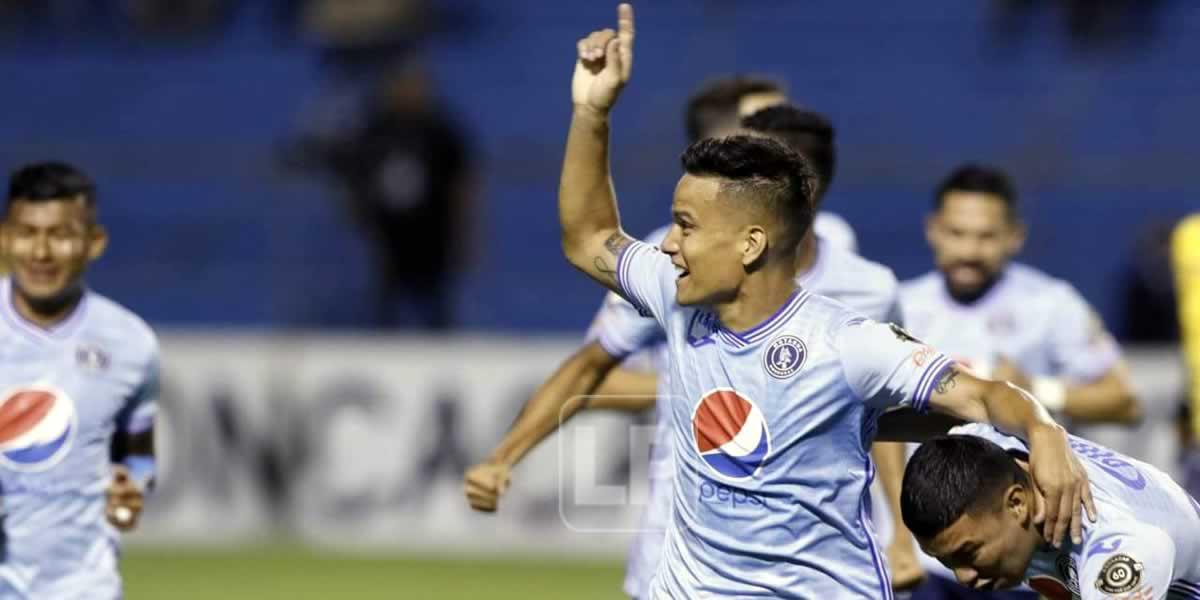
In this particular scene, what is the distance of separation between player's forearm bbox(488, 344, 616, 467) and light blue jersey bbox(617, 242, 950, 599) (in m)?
1.04

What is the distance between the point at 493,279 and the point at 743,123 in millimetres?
8656

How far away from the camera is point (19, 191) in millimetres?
7195

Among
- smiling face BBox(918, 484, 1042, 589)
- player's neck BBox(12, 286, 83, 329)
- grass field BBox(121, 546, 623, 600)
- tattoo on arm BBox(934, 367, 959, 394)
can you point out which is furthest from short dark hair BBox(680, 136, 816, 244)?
grass field BBox(121, 546, 623, 600)

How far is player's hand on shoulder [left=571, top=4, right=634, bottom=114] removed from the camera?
18.2 ft

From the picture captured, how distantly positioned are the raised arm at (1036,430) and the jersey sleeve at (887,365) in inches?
1.3

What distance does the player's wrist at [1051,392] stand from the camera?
8109 mm

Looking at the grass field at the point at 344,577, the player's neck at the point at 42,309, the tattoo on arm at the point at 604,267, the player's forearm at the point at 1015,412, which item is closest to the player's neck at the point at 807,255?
the tattoo on arm at the point at 604,267

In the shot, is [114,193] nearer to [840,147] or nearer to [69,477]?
[840,147]

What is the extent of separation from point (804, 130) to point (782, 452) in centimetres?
166

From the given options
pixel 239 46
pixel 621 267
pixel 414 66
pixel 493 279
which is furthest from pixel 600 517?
pixel 621 267

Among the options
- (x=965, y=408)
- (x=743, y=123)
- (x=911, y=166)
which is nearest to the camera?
(x=965, y=408)

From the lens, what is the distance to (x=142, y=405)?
7.29m

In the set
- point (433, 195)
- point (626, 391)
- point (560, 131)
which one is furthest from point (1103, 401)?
point (560, 131)

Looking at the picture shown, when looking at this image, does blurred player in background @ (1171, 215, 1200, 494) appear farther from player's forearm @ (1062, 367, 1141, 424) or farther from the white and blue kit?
the white and blue kit
